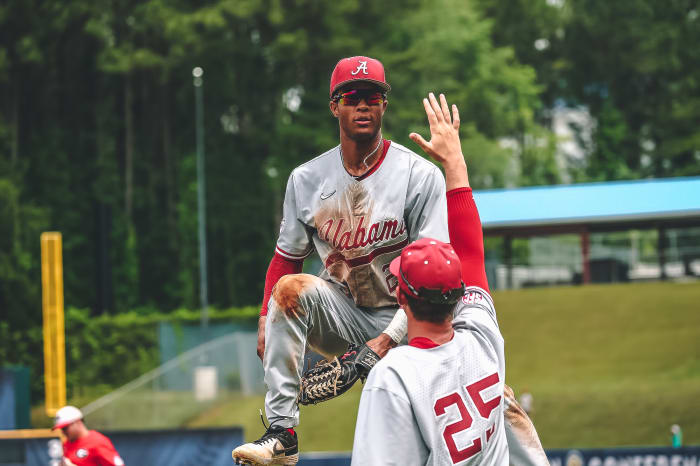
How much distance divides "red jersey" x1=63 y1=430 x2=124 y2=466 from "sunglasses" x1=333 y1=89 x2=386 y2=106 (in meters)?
7.62

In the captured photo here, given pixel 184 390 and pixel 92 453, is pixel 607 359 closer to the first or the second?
pixel 184 390

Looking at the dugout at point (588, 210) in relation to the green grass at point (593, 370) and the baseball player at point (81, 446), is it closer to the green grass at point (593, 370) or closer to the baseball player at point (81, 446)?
the green grass at point (593, 370)

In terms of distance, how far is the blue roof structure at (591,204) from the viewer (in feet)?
107

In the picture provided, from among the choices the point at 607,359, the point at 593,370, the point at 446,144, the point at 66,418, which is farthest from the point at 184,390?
the point at 446,144

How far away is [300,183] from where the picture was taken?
213 inches

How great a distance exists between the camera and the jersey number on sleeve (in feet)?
12.8

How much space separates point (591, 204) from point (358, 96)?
2995 cm

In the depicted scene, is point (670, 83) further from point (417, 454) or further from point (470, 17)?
point (417, 454)

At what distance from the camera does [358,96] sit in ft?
16.8

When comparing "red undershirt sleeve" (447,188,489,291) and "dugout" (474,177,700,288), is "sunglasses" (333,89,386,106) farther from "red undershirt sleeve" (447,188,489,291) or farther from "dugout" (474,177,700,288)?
"dugout" (474,177,700,288)

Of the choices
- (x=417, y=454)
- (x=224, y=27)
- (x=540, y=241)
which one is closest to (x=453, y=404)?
(x=417, y=454)

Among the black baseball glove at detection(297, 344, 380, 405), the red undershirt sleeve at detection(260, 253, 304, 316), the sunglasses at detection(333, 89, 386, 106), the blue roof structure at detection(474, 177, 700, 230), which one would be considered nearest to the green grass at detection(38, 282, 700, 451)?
the blue roof structure at detection(474, 177, 700, 230)

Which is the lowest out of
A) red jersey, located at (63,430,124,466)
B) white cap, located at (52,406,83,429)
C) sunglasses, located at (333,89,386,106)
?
red jersey, located at (63,430,124,466)

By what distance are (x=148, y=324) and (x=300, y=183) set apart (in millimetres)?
34808
